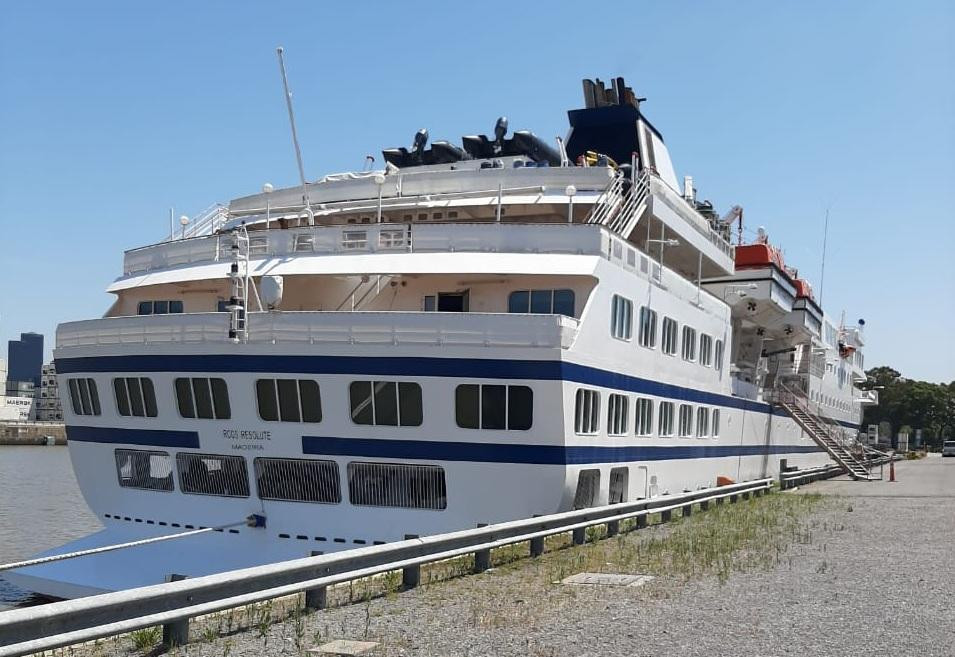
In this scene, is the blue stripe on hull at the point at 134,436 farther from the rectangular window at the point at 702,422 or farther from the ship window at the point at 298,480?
the rectangular window at the point at 702,422

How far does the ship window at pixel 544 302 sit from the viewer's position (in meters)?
18.1

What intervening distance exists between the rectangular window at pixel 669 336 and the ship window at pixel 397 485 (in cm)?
773

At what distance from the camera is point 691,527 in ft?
60.9

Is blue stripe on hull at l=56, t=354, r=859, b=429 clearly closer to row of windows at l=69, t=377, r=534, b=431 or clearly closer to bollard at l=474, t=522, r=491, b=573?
row of windows at l=69, t=377, r=534, b=431

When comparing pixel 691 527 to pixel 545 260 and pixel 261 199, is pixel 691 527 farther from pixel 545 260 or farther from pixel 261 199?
pixel 261 199

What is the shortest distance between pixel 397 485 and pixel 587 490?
371 centimetres

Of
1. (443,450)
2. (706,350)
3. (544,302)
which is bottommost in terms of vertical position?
(443,450)

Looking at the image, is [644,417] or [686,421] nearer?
[644,417]

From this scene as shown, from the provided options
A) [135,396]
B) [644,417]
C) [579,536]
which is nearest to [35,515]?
[135,396]

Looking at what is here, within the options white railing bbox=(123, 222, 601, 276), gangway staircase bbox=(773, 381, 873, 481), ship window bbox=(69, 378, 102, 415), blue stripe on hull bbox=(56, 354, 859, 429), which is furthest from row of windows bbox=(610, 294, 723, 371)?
gangway staircase bbox=(773, 381, 873, 481)

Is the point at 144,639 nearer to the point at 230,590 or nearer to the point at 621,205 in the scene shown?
the point at 230,590

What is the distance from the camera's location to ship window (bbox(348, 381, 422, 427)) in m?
16.2

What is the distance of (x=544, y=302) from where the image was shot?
18.2 m

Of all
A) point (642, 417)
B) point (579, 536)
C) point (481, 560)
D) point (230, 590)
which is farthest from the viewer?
point (642, 417)
